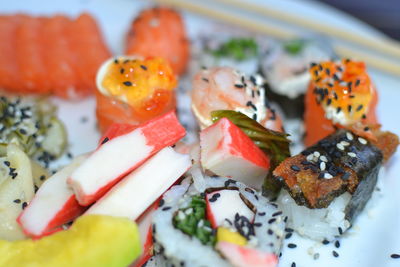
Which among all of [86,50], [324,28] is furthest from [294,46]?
[86,50]

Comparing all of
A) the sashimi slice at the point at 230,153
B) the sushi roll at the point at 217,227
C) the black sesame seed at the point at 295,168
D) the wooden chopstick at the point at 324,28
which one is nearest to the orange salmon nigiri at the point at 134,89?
the sashimi slice at the point at 230,153

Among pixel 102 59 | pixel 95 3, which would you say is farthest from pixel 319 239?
pixel 95 3

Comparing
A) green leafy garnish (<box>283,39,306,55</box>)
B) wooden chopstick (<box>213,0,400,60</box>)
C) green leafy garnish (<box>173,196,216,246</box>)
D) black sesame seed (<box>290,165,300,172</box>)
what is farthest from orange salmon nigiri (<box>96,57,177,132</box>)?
wooden chopstick (<box>213,0,400,60</box>)

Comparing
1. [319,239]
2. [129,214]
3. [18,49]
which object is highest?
[18,49]

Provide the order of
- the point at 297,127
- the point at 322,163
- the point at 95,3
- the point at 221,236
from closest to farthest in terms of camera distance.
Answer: the point at 221,236
the point at 322,163
the point at 297,127
the point at 95,3

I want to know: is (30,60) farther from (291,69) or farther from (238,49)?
(291,69)

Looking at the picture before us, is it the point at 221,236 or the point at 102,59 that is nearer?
the point at 221,236

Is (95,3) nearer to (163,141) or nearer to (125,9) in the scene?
(125,9)
